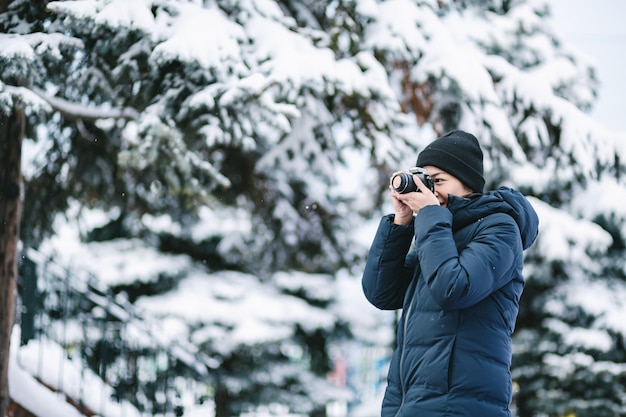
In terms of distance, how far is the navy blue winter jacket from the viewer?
2.01 metres

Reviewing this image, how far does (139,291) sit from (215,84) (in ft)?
24.4

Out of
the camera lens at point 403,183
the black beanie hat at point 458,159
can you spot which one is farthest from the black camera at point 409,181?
the black beanie hat at point 458,159

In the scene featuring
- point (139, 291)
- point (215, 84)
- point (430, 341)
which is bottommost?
point (139, 291)

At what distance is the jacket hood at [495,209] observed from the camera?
2.19 metres

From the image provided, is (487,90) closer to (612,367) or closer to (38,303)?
(38,303)

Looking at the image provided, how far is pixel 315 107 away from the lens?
5.40 m

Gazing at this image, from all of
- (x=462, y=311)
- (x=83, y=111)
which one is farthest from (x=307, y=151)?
(x=462, y=311)

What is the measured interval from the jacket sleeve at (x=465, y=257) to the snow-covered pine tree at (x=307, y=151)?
7.22 ft

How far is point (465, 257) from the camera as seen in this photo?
6.66ft

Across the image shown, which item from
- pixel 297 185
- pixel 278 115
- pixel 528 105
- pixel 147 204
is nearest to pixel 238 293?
pixel 297 185

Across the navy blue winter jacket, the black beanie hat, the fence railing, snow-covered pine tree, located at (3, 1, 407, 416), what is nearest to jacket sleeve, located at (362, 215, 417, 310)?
the navy blue winter jacket

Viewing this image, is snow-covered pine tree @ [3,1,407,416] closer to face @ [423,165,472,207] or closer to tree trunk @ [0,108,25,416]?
tree trunk @ [0,108,25,416]

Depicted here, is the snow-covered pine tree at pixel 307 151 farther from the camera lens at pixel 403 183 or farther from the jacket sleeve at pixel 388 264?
the camera lens at pixel 403 183

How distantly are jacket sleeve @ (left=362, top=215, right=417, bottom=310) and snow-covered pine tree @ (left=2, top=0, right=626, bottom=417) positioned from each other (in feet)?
6.37
